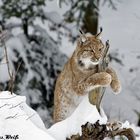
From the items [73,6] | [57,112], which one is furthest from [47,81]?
[57,112]

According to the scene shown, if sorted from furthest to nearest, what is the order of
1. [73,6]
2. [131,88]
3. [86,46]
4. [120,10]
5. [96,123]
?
[120,10] < [131,88] < [73,6] < [86,46] < [96,123]

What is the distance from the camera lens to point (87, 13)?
31.2 feet

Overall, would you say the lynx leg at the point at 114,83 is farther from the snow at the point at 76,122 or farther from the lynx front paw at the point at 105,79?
the snow at the point at 76,122

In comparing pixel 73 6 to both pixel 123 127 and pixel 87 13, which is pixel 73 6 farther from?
pixel 123 127

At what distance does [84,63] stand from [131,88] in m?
7.15

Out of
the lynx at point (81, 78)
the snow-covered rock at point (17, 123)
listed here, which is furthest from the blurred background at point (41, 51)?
the snow-covered rock at point (17, 123)

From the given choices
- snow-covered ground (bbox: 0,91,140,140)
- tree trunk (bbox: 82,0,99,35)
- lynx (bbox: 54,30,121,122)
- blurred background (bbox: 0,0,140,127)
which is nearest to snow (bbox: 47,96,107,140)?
snow-covered ground (bbox: 0,91,140,140)

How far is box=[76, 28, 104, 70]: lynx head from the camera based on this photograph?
13.2ft

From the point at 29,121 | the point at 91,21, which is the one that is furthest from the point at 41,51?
the point at 29,121

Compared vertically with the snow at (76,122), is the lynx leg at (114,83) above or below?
above

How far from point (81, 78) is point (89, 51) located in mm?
252

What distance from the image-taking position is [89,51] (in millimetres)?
4102

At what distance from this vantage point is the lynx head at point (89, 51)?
4.03 m

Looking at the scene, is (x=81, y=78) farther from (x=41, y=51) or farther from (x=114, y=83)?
(x=41, y=51)
